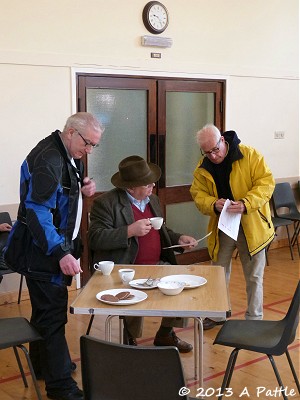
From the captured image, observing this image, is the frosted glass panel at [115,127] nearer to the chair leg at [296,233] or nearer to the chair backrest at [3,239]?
the chair backrest at [3,239]

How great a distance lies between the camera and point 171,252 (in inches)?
145

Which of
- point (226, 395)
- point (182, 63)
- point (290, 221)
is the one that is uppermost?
point (182, 63)

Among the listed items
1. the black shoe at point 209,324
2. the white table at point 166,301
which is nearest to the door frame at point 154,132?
the black shoe at point 209,324

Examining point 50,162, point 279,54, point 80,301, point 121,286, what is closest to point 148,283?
point 121,286

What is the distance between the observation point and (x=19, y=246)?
10.2ft

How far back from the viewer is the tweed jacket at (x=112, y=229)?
3434 mm

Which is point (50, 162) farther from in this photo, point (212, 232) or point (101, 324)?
point (101, 324)

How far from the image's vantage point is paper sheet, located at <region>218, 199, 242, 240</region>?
3816 millimetres

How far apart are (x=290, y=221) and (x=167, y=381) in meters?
4.80

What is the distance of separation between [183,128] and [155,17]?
3.84 ft

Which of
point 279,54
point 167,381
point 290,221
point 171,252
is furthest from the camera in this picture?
point 279,54

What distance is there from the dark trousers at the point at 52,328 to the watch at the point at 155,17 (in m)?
3.28

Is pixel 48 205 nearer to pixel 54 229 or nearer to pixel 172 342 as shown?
pixel 54 229

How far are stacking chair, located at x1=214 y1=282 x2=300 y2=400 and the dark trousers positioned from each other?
33.5 inches
